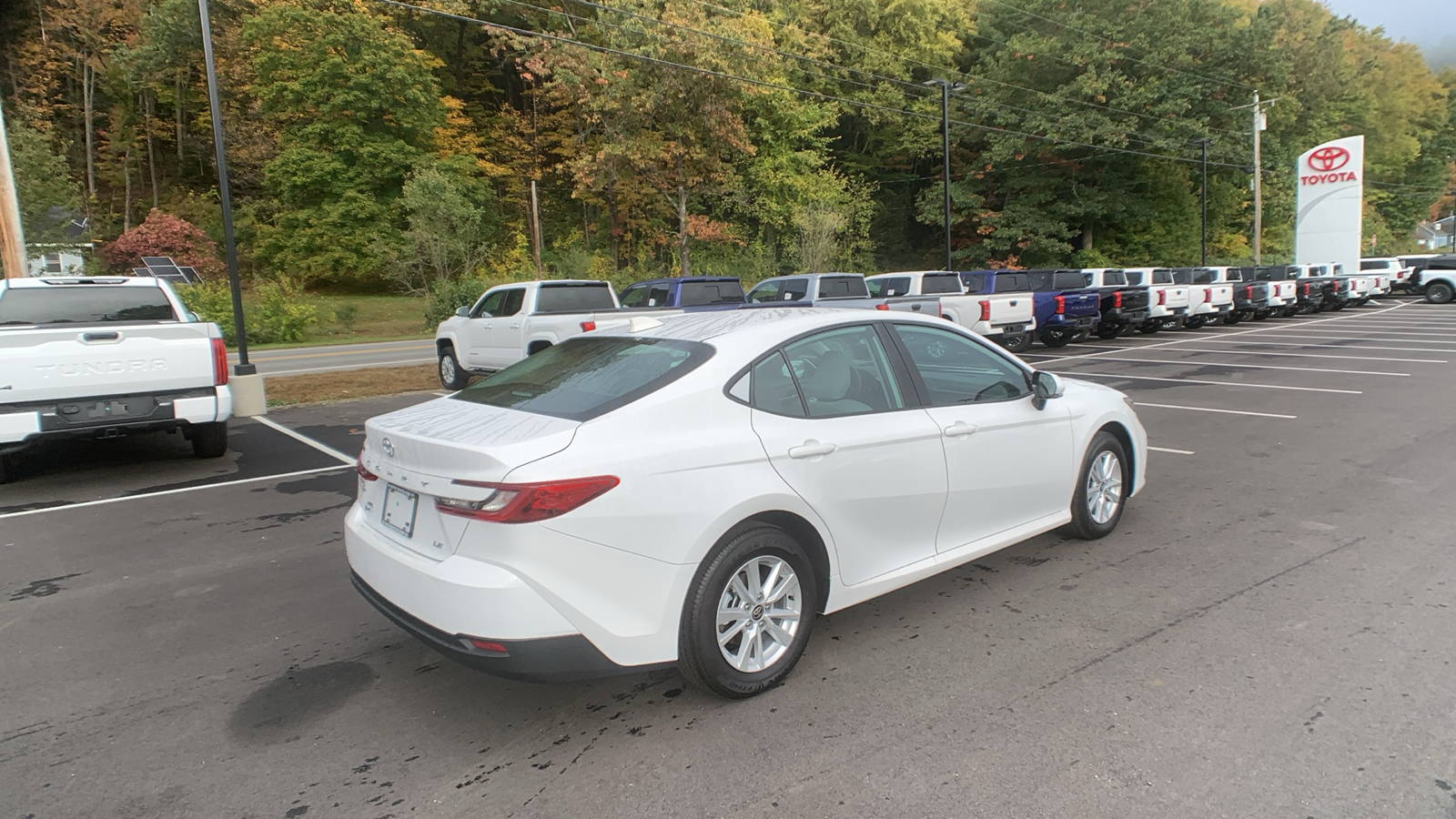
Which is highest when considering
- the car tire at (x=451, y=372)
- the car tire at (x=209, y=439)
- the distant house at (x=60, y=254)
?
the distant house at (x=60, y=254)

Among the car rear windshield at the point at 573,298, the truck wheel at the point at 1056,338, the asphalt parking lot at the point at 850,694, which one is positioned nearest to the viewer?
the asphalt parking lot at the point at 850,694

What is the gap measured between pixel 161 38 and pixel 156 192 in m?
7.89

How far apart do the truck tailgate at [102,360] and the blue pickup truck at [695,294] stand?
728cm

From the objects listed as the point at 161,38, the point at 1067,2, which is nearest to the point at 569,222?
the point at 161,38

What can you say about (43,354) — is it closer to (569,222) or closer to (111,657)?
(111,657)

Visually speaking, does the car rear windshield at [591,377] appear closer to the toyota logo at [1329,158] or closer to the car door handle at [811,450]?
the car door handle at [811,450]

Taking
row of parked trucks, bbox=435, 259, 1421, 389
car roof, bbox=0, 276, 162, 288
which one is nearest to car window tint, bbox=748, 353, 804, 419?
row of parked trucks, bbox=435, 259, 1421, 389

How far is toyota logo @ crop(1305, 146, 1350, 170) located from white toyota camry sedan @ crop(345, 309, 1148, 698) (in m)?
44.0

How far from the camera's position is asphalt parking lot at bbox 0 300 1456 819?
277 cm

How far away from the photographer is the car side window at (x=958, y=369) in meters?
4.24

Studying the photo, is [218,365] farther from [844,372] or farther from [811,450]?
[811,450]

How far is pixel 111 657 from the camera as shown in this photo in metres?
4.00

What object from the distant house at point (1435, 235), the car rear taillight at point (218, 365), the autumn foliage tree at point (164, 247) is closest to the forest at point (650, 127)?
the autumn foliage tree at point (164, 247)

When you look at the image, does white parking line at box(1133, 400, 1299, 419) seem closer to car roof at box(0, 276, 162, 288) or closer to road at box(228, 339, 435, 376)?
car roof at box(0, 276, 162, 288)
